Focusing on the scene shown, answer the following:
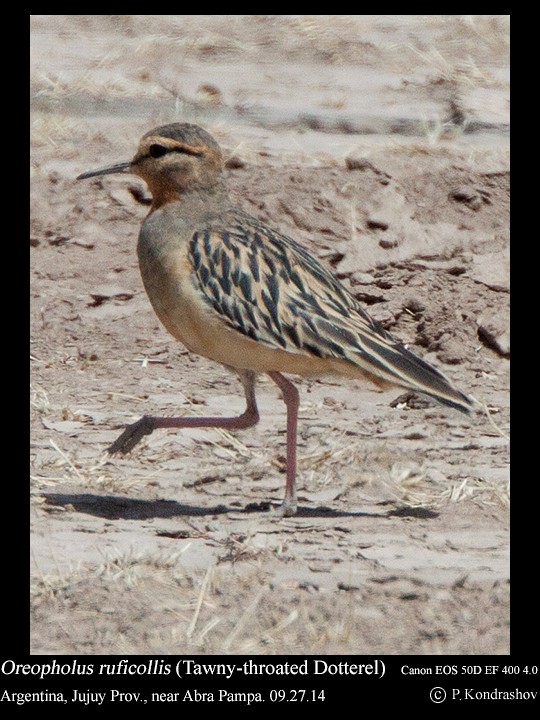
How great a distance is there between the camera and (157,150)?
28.1 feet

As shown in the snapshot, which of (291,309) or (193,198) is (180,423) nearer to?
(291,309)

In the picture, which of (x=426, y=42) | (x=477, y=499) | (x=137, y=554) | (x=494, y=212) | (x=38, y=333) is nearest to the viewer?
(x=137, y=554)

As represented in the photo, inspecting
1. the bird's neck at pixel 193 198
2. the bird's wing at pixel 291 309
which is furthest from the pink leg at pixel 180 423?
the bird's neck at pixel 193 198

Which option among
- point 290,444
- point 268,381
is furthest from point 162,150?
point 268,381

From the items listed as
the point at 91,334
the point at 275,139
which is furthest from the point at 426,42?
the point at 91,334

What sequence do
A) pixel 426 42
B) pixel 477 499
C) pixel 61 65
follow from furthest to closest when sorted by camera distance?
1. pixel 426 42
2. pixel 61 65
3. pixel 477 499

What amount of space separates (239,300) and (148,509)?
135 cm

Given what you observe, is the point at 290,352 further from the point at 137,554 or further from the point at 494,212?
the point at 494,212

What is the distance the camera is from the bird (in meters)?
→ 8.07

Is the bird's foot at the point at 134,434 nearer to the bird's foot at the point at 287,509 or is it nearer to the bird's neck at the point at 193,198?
the bird's foot at the point at 287,509

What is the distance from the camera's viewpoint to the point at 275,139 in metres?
12.5

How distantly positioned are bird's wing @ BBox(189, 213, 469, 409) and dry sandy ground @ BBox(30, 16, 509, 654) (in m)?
0.90

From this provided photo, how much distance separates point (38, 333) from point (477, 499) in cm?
422

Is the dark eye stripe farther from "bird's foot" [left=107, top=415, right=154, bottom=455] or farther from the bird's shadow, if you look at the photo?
the bird's shadow
